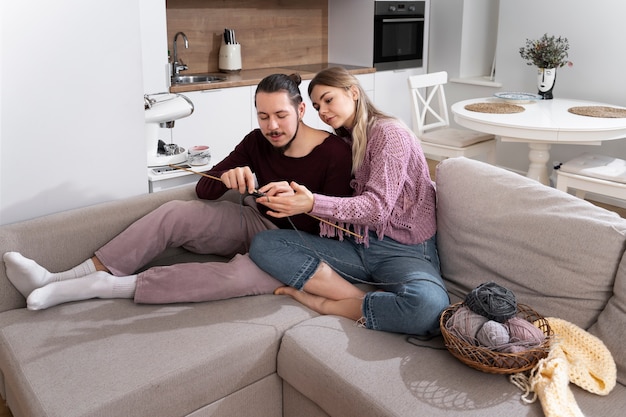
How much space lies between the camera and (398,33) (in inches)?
203

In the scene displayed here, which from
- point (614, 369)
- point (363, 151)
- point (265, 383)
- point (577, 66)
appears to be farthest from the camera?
point (577, 66)

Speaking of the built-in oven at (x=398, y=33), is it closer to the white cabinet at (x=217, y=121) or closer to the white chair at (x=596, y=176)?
the white cabinet at (x=217, y=121)

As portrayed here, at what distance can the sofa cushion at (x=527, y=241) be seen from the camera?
→ 1.73 m

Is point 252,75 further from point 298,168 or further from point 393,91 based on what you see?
point 298,168

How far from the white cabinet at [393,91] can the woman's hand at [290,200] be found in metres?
3.31

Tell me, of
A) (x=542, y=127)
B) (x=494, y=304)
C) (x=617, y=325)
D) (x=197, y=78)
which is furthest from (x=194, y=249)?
(x=197, y=78)

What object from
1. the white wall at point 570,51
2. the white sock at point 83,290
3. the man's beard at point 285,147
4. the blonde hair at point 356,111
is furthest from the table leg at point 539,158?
the white sock at point 83,290

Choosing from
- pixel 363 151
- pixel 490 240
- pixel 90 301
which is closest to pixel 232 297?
pixel 90 301

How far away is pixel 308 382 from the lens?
5.56ft

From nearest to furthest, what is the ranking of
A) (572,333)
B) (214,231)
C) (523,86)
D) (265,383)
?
1. (572,333)
2. (265,383)
3. (214,231)
4. (523,86)

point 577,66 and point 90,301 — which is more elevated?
point 577,66

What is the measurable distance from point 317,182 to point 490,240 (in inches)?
24.2

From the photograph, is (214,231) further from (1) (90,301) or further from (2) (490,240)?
(2) (490,240)

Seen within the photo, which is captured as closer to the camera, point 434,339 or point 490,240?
point 434,339
